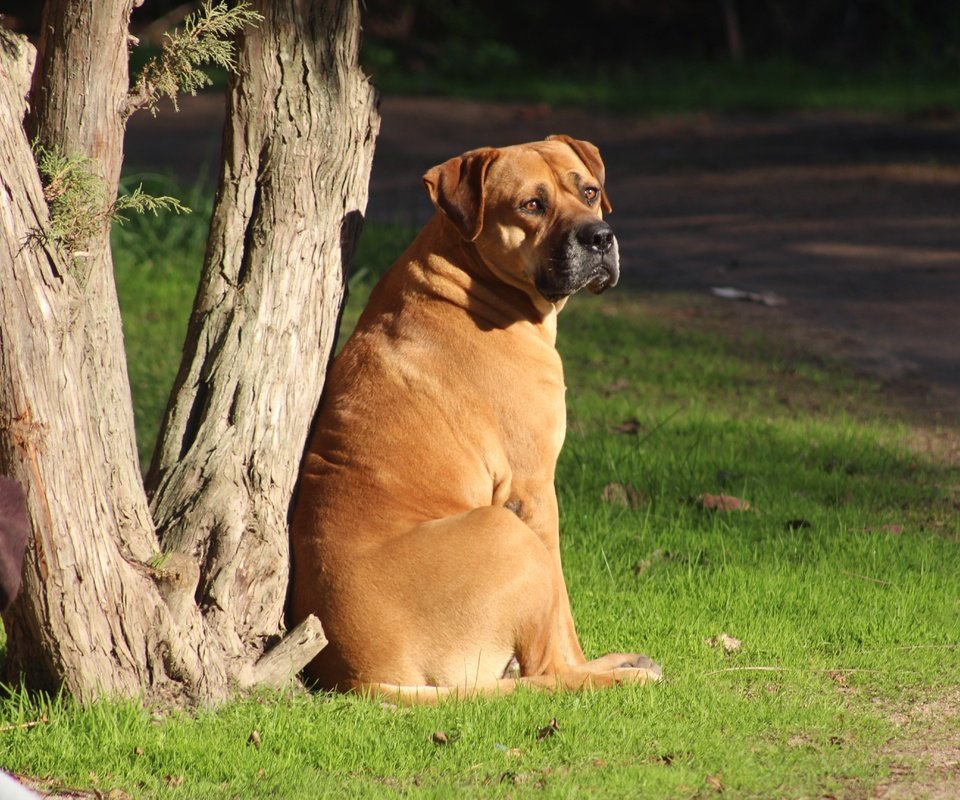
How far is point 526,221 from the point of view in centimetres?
488

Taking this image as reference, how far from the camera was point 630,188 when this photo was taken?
1414 centimetres

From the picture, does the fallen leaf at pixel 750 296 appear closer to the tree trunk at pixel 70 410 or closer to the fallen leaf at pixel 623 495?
the fallen leaf at pixel 623 495

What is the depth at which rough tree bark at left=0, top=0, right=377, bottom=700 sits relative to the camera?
144 inches

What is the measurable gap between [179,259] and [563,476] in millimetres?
5113

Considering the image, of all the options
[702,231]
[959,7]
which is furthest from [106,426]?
[959,7]

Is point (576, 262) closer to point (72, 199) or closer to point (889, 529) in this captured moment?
point (72, 199)

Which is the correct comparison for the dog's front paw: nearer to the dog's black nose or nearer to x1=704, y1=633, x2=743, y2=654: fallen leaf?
x1=704, y1=633, x2=743, y2=654: fallen leaf

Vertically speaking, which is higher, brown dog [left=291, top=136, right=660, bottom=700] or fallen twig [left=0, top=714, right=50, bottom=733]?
brown dog [left=291, top=136, right=660, bottom=700]

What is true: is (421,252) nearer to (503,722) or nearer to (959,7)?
(503,722)

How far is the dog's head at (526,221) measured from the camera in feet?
15.7

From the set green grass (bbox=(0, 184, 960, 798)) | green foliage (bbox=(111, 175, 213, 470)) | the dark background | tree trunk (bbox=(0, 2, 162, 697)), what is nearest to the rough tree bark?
tree trunk (bbox=(0, 2, 162, 697))

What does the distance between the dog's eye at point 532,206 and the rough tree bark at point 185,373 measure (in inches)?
23.8

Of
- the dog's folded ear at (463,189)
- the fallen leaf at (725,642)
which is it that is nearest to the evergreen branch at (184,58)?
the dog's folded ear at (463,189)

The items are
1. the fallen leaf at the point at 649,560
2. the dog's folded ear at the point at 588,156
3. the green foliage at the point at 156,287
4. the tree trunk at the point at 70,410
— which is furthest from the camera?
the green foliage at the point at 156,287
